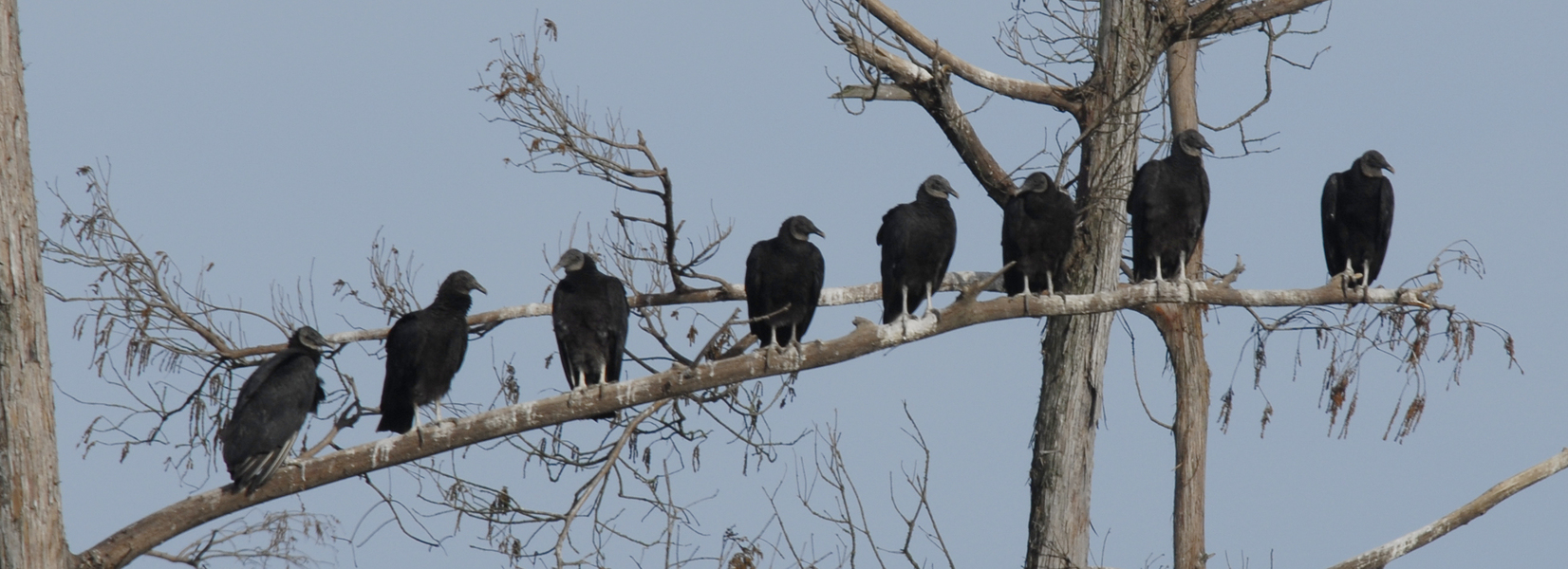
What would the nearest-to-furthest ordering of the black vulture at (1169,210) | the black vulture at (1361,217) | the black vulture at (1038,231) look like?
the black vulture at (1038,231), the black vulture at (1169,210), the black vulture at (1361,217)

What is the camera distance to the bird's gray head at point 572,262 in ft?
19.3

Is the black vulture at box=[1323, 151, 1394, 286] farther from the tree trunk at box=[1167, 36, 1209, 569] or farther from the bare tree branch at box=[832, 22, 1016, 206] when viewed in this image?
the bare tree branch at box=[832, 22, 1016, 206]

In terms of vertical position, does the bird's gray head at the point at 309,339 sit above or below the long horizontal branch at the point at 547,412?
above

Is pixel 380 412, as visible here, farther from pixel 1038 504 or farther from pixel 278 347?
pixel 1038 504

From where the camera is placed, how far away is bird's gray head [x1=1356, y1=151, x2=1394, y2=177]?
21.7ft

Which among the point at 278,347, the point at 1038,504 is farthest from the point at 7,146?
the point at 1038,504

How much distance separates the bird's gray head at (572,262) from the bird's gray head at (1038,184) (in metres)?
1.90

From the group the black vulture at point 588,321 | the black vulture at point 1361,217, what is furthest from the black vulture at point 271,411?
the black vulture at point 1361,217

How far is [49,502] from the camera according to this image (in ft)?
15.8

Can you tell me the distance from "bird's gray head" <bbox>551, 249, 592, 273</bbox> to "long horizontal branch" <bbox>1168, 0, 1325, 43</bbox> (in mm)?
3092

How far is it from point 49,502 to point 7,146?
1261 mm

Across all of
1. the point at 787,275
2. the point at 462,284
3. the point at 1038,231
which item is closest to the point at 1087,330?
the point at 1038,231

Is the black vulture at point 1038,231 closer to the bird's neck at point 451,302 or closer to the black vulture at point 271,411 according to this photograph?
the bird's neck at point 451,302

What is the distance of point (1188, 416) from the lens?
7.54 metres
